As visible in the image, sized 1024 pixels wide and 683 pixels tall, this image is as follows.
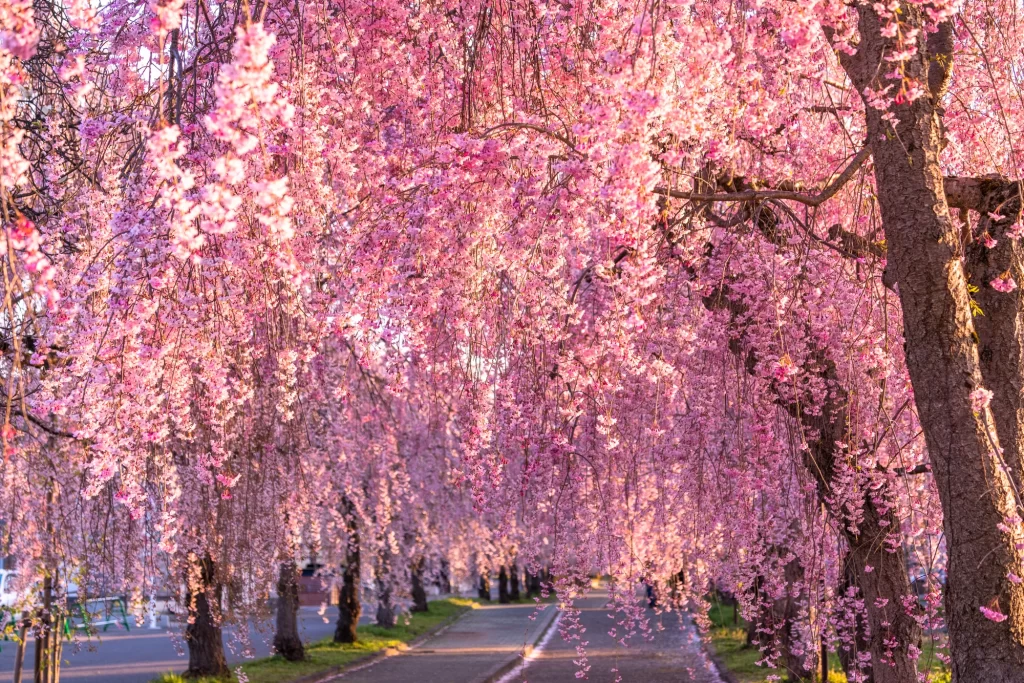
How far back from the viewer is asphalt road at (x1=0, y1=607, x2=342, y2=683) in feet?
67.2

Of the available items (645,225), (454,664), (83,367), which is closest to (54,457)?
(83,367)

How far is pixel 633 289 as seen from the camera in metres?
6.61

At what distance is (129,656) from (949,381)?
2452cm

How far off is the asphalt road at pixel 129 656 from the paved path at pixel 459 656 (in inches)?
74.2

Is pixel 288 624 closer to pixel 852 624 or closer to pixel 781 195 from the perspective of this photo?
pixel 852 624

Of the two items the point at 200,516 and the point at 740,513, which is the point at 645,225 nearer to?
the point at 740,513

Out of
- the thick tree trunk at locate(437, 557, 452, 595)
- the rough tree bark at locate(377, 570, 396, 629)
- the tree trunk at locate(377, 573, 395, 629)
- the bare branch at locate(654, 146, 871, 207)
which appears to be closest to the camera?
the bare branch at locate(654, 146, 871, 207)

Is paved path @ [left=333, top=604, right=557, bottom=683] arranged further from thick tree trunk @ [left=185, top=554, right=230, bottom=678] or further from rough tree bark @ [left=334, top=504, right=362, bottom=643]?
thick tree trunk @ [left=185, top=554, right=230, bottom=678]

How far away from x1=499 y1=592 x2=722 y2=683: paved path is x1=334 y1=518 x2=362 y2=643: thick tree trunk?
4.40 m

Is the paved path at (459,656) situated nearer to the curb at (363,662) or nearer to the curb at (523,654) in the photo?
the curb at (523,654)

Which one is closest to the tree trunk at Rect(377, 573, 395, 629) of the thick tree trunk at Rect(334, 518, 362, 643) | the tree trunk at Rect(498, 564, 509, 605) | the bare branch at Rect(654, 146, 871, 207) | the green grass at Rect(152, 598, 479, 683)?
the green grass at Rect(152, 598, 479, 683)

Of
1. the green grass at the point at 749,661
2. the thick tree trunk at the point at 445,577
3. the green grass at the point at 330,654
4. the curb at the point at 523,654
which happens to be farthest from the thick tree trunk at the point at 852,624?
the thick tree trunk at the point at 445,577

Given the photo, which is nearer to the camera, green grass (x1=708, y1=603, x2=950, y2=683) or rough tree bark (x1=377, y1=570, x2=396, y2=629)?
green grass (x1=708, y1=603, x2=950, y2=683)

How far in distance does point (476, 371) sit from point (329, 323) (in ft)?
5.76
